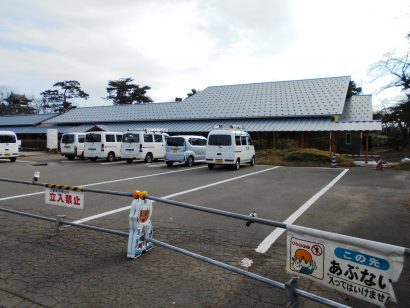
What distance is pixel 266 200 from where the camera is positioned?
30.2 ft

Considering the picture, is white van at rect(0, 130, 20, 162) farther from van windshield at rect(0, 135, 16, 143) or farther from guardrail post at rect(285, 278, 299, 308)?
guardrail post at rect(285, 278, 299, 308)

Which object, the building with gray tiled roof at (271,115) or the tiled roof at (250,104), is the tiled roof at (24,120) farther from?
the tiled roof at (250,104)

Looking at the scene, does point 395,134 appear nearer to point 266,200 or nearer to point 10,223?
point 266,200

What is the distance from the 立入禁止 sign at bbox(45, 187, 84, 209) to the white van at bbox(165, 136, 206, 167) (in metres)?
13.1

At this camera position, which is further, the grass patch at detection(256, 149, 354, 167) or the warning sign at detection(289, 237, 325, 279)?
the grass patch at detection(256, 149, 354, 167)

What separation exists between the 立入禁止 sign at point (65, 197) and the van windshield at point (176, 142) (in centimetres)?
1330

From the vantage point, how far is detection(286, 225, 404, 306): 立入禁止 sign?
2.44m

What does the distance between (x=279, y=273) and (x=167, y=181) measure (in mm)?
8747

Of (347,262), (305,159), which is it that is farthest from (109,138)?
(347,262)

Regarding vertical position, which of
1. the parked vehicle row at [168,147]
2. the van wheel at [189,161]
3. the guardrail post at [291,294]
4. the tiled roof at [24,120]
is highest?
the tiled roof at [24,120]

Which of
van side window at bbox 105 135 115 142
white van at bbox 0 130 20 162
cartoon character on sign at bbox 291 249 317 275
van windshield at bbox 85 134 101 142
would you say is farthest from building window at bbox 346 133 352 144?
cartoon character on sign at bbox 291 249 317 275

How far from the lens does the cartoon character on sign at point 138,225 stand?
4.59 metres

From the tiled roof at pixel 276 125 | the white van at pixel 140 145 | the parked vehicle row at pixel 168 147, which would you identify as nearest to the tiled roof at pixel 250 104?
the tiled roof at pixel 276 125

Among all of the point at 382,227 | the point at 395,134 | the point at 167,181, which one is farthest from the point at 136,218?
the point at 395,134
